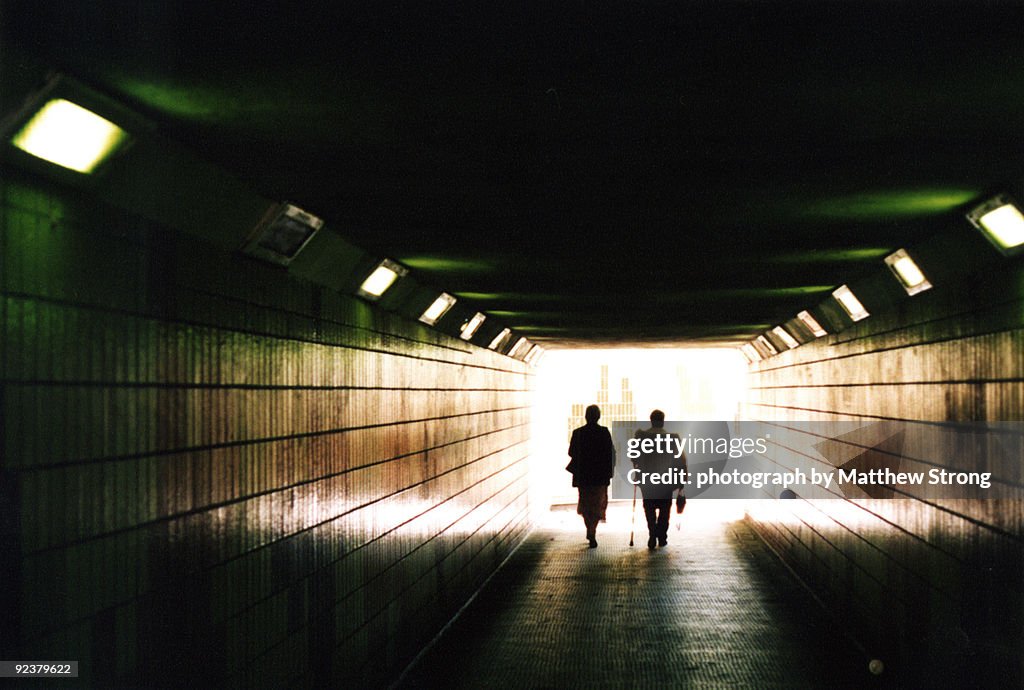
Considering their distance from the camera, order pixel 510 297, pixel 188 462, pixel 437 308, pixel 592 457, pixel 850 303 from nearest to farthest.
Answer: pixel 188 462
pixel 850 303
pixel 437 308
pixel 510 297
pixel 592 457

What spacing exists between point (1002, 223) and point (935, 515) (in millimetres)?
1977

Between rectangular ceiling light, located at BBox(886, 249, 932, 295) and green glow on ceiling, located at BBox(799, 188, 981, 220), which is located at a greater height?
green glow on ceiling, located at BBox(799, 188, 981, 220)

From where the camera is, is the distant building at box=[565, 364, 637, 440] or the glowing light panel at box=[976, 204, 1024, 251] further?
the distant building at box=[565, 364, 637, 440]

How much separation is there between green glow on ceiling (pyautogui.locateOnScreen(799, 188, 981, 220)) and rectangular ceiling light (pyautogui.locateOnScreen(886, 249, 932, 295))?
3.44 feet

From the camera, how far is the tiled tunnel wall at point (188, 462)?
9.86ft

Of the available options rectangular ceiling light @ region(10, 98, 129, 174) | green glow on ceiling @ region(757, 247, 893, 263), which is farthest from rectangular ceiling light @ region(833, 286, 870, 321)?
rectangular ceiling light @ region(10, 98, 129, 174)

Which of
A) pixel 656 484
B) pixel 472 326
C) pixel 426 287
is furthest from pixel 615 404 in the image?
pixel 426 287

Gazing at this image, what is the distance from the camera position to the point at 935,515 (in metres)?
6.27

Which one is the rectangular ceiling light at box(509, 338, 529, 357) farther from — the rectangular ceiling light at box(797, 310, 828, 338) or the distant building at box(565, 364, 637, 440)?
the distant building at box(565, 364, 637, 440)

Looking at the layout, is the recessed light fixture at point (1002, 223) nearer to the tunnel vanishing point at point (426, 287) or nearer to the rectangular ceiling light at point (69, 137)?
the tunnel vanishing point at point (426, 287)

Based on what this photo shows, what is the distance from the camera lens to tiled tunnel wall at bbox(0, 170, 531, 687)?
118 inches

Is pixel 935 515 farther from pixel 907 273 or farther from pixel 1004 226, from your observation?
pixel 1004 226

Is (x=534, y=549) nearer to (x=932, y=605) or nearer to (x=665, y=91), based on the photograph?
(x=932, y=605)

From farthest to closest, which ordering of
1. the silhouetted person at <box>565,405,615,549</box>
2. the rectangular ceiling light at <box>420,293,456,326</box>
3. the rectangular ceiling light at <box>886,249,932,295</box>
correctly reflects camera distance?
the silhouetted person at <box>565,405,615,549</box>, the rectangular ceiling light at <box>420,293,456,326</box>, the rectangular ceiling light at <box>886,249,932,295</box>
